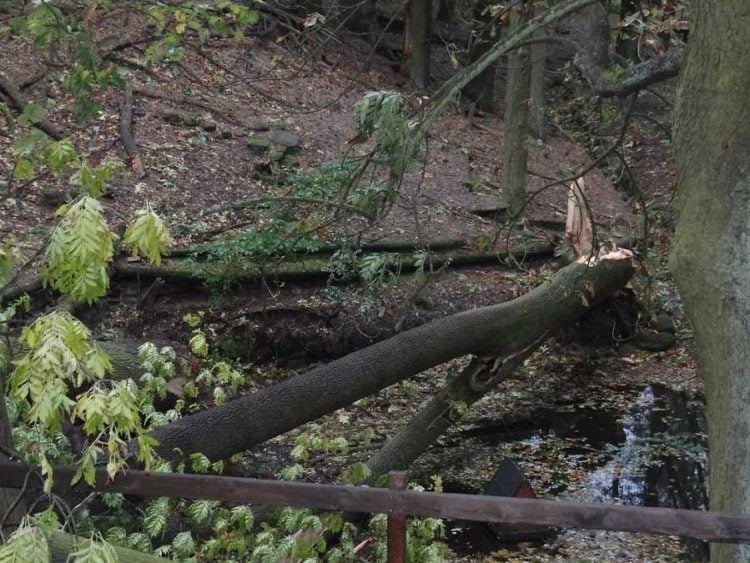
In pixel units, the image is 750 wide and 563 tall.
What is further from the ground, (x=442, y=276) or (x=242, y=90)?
(x=242, y=90)

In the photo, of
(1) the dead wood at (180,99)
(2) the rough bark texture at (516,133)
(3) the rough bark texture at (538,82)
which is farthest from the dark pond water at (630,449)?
(3) the rough bark texture at (538,82)

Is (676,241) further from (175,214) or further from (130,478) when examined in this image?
(175,214)

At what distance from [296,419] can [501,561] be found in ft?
6.75

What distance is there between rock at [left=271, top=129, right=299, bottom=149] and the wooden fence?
978 centimetres

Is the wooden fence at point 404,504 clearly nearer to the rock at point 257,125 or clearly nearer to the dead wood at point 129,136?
the dead wood at point 129,136

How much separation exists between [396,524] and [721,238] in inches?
92.7

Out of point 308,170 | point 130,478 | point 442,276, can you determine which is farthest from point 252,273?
point 130,478

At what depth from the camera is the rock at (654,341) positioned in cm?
1166

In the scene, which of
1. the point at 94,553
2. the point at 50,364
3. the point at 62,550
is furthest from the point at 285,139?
the point at 94,553

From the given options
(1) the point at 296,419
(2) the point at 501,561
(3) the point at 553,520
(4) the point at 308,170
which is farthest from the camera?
(4) the point at 308,170

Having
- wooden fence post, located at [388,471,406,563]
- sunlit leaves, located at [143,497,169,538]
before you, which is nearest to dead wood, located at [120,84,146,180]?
sunlit leaves, located at [143,497,169,538]

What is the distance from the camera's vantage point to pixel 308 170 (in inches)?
A: 519

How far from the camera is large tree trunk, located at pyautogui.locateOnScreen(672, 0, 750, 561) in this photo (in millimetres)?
4598

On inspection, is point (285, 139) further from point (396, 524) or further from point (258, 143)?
point (396, 524)
